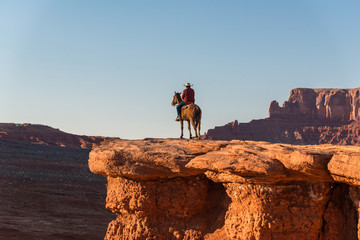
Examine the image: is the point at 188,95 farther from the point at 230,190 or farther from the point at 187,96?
the point at 230,190

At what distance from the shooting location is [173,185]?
8219mm

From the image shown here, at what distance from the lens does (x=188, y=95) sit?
12.7 meters

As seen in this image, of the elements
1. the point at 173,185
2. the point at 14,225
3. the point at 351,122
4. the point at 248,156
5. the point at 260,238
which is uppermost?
the point at 351,122

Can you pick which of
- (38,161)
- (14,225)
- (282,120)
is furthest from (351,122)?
(14,225)

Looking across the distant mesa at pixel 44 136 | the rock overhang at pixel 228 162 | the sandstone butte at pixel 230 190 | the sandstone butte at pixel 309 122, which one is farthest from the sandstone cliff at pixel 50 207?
the sandstone butte at pixel 309 122

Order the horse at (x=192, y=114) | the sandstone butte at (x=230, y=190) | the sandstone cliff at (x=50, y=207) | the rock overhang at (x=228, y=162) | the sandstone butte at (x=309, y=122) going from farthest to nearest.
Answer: the sandstone butte at (x=309, y=122)
the sandstone cliff at (x=50, y=207)
the horse at (x=192, y=114)
the sandstone butte at (x=230, y=190)
the rock overhang at (x=228, y=162)

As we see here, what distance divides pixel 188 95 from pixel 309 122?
105 m

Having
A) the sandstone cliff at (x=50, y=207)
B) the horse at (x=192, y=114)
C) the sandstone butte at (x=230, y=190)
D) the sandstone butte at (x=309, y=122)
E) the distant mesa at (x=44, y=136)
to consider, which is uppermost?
the sandstone butte at (x=309, y=122)

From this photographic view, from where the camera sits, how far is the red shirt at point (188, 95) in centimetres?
1266

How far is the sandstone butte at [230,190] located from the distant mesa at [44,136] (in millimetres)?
75447

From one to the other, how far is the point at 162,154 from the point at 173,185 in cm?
59

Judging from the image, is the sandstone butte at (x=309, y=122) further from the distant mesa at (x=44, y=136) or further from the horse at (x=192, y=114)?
the horse at (x=192, y=114)

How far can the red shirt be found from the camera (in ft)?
41.5

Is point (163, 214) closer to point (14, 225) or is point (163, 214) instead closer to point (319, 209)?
point (319, 209)
